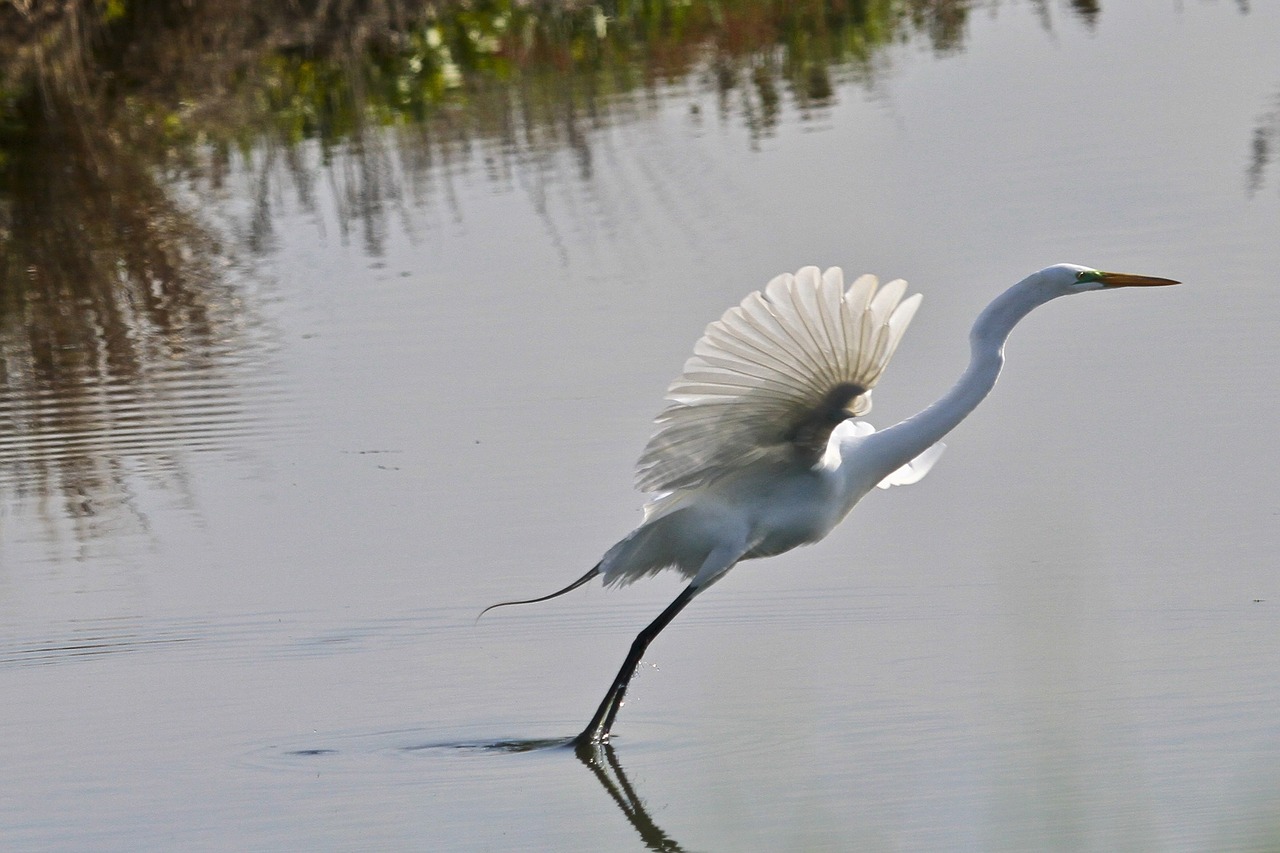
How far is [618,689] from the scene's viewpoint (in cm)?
441

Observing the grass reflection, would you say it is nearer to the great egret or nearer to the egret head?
the great egret

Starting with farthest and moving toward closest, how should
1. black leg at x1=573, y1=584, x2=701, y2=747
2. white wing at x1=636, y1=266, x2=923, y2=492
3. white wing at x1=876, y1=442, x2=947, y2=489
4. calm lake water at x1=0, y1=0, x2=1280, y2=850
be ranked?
white wing at x1=876, y1=442, x2=947, y2=489 → black leg at x1=573, y1=584, x2=701, y2=747 → calm lake water at x1=0, y1=0, x2=1280, y2=850 → white wing at x1=636, y1=266, x2=923, y2=492

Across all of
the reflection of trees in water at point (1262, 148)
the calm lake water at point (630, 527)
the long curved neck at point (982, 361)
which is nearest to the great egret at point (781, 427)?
the long curved neck at point (982, 361)

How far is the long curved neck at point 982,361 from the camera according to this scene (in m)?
4.42

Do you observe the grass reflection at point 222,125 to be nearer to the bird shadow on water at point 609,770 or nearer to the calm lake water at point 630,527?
the calm lake water at point 630,527

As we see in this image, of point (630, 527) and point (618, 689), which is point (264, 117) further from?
point (618, 689)

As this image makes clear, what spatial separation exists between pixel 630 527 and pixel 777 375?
5.49 ft

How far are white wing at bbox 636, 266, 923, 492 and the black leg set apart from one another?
0.38 meters

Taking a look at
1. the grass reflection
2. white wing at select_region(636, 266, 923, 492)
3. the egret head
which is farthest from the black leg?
the grass reflection

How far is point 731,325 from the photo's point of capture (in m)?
3.93

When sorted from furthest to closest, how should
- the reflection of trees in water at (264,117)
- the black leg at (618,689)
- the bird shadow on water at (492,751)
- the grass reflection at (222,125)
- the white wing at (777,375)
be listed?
the reflection of trees in water at (264,117) < the grass reflection at (222,125) < the black leg at (618,689) < the bird shadow on water at (492,751) < the white wing at (777,375)

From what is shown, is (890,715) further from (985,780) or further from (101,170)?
(101,170)

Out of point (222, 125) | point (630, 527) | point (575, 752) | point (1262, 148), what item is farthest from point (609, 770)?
point (222, 125)

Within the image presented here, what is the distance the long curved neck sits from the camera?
442 cm
